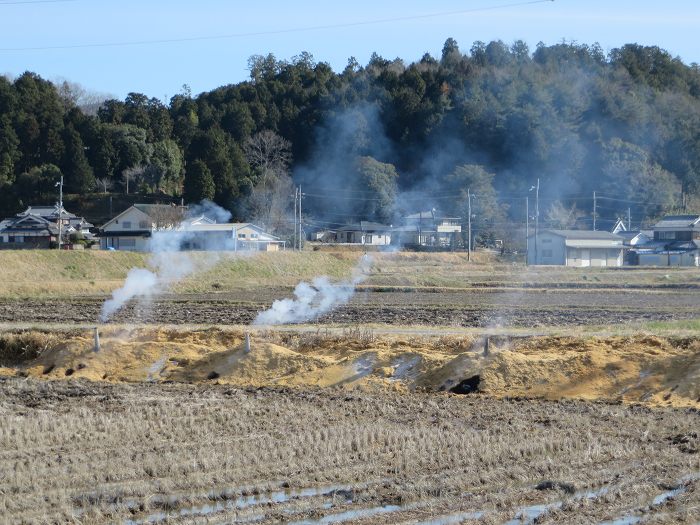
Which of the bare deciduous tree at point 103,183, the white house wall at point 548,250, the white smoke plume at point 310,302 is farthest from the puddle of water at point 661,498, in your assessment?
the bare deciduous tree at point 103,183

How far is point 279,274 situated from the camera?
153ft

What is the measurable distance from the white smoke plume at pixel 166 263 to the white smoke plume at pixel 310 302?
16.2ft

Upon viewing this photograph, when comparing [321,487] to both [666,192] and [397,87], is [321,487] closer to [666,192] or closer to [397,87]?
[397,87]

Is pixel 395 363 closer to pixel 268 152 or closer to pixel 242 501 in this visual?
pixel 242 501

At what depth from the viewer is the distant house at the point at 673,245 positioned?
65438mm

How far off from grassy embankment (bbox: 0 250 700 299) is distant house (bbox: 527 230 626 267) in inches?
379

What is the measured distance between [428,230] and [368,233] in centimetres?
370

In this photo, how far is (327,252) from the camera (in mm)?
49500

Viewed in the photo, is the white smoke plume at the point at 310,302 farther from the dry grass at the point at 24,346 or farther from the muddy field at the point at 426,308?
the dry grass at the point at 24,346

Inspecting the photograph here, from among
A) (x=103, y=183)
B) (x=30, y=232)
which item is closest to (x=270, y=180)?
(x=30, y=232)

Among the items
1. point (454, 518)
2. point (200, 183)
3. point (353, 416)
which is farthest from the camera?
point (200, 183)

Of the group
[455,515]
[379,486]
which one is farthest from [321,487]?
[455,515]

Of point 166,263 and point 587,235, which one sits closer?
point 166,263

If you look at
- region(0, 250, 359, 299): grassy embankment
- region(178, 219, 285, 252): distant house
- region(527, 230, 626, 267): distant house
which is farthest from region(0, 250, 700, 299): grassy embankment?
region(527, 230, 626, 267): distant house
